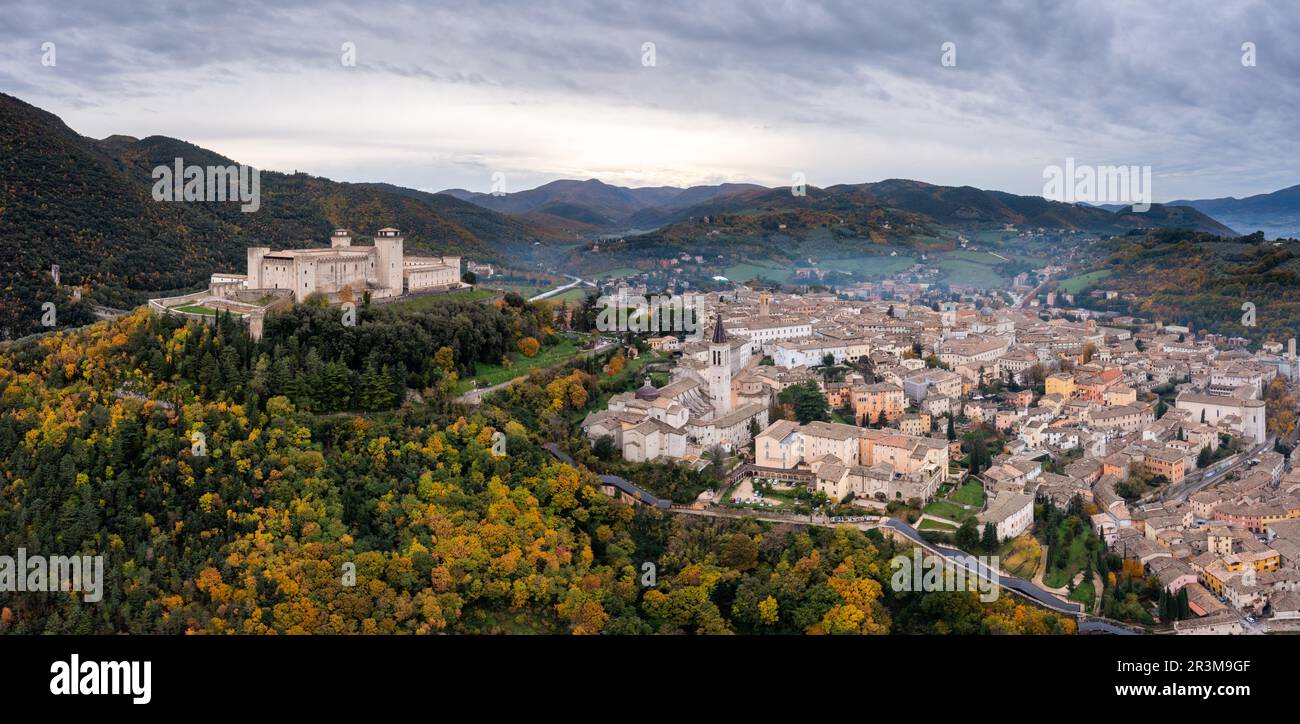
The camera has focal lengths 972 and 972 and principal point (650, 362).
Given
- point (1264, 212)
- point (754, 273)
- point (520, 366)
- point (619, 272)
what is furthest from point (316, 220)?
point (1264, 212)

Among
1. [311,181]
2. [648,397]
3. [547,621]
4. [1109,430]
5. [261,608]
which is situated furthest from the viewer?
[311,181]

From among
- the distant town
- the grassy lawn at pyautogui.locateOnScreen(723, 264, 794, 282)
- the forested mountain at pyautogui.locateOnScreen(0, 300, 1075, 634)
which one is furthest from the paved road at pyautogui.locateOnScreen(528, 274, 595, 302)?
the forested mountain at pyautogui.locateOnScreen(0, 300, 1075, 634)

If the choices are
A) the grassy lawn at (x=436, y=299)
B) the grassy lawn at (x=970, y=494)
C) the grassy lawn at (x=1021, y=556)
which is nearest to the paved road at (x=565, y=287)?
the grassy lawn at (x=436, y=299)

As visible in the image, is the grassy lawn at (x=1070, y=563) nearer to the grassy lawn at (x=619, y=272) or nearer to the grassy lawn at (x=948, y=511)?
the grassy lawn at (x=948, y=511)

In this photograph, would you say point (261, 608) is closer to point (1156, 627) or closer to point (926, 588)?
point (926, 588)

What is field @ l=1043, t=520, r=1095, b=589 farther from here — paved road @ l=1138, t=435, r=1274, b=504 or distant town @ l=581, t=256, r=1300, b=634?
paved road @ l=1138, t=435, r=1274, b=504

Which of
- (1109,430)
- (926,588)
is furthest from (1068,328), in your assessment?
(926,588)
